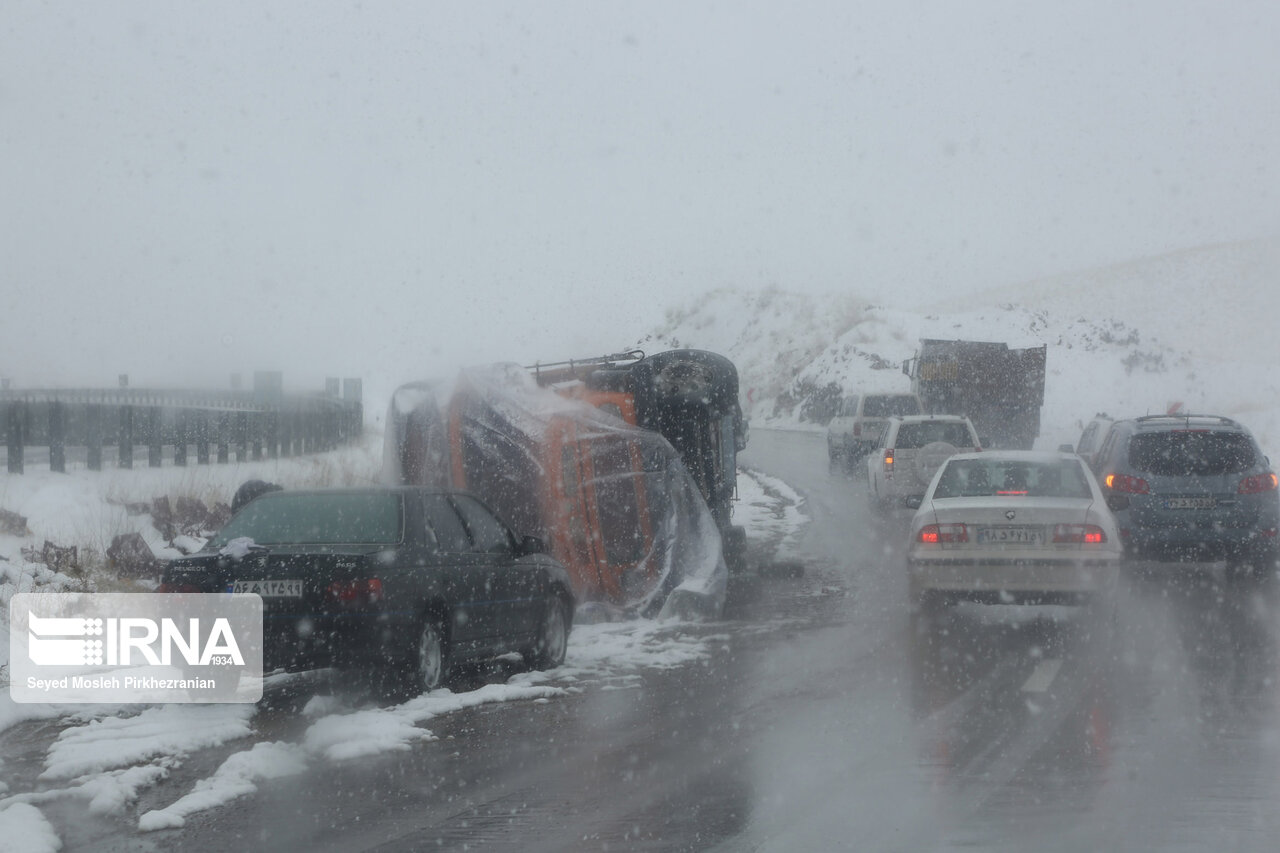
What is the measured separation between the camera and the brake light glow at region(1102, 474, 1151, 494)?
50.0ft

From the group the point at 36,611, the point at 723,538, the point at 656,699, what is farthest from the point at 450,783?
the point at 723,538

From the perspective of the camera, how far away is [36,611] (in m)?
10.9

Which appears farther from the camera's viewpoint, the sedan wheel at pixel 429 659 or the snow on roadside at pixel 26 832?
the sedan wheel at pixel 429 659

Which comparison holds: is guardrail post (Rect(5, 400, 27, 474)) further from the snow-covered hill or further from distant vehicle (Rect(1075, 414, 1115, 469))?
the snow-covered hill

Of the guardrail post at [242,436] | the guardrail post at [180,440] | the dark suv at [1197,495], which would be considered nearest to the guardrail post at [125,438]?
the guardrail post at [180,440]

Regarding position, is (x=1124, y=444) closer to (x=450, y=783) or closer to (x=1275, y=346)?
(x=450, y=783)

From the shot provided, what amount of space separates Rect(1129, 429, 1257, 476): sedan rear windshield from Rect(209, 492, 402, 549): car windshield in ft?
30.0

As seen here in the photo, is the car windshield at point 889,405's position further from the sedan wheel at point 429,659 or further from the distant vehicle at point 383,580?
the sedan wheel at point 429,659

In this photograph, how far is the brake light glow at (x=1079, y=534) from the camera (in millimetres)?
11414

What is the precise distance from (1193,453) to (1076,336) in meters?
79.7

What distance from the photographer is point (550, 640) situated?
419 inches

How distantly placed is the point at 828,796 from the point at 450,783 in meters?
1.78

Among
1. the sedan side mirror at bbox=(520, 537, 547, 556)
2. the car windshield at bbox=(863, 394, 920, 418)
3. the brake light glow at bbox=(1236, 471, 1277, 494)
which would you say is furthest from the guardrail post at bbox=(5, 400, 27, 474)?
the car windshield at bbox=(863, 394, 920, 418)

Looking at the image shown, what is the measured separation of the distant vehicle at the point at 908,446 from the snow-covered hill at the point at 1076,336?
13580 millimetres
